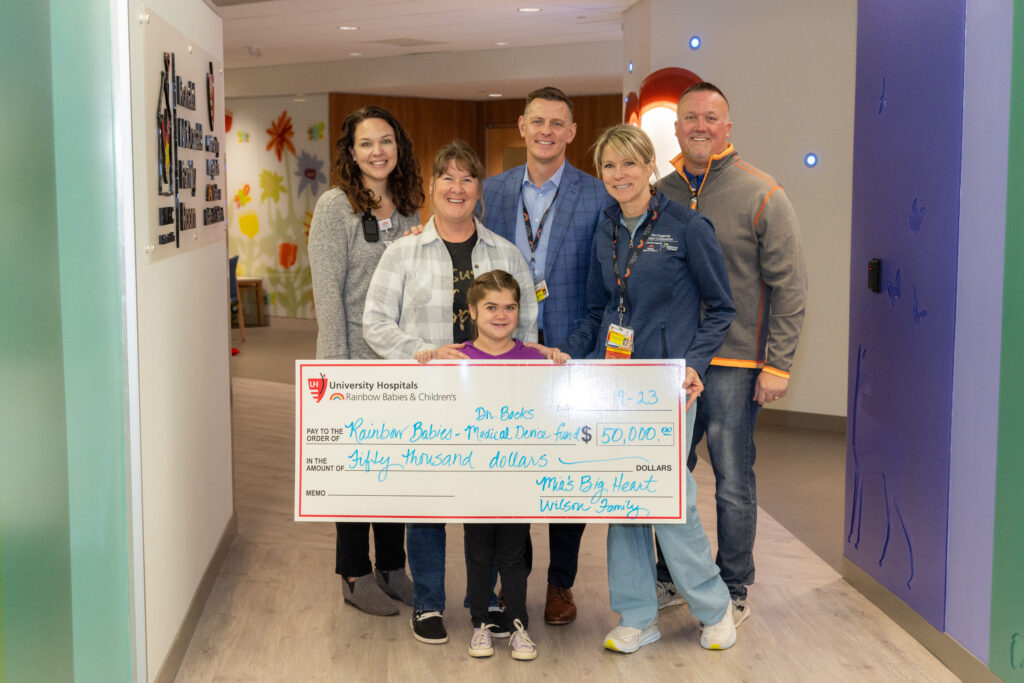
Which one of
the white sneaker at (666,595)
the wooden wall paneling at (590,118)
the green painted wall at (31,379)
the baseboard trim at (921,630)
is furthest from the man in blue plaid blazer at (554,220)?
the wooden wall paneling at (590,118)

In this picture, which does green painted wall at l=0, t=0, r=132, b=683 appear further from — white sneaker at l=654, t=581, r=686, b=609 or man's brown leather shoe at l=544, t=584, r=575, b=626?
white sneaker at l=654, t=581, r=686, b=609

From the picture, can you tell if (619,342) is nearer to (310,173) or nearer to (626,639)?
(626,639)

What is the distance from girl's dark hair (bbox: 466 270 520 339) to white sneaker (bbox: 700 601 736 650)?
49.7 inches

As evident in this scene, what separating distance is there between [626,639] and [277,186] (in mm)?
10404

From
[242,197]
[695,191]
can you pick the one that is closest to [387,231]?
[695,191]

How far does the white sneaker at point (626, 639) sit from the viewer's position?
10.4 ft

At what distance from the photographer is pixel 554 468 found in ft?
10.0

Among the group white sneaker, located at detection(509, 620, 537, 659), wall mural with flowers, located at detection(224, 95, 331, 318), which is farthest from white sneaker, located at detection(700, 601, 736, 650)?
wall mural with flowers, located at detection(224, 95, 331, 318)

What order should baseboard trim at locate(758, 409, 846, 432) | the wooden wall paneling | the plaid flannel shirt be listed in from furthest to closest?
the wooden wall paneling < baseboard trim at locate(758, 409, 846, 432) < the plaid flannel shirt

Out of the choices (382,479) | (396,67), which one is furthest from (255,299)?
(382,479)

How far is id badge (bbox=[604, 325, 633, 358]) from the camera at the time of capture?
307 centimetres

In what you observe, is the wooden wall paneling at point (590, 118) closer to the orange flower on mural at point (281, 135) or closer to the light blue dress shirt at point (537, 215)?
the orange flower on mural at point (281, 135)

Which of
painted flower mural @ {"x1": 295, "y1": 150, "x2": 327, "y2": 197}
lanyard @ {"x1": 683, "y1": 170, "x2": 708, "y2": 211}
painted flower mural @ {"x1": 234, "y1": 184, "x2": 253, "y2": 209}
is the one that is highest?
painted flower mural @ {"x1": 295, "y1": 150, "x2": 327, "y2": 197}

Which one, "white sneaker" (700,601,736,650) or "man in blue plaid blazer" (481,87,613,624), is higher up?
"man in blue plaid blazer" (481,87,613,624)
